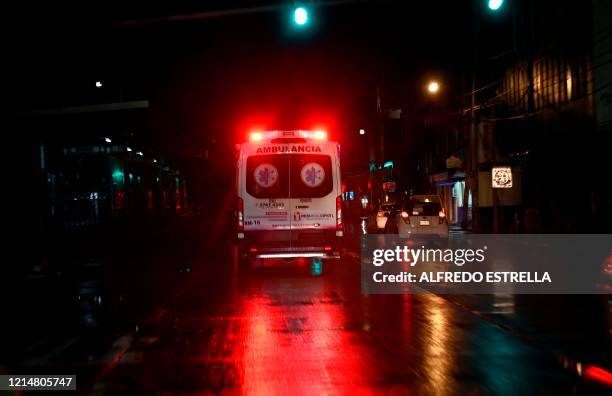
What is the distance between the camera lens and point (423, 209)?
2530 cm

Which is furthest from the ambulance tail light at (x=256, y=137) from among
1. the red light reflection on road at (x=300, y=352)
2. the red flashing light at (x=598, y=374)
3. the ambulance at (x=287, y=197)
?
the red flashing light at (x=598, y=374)

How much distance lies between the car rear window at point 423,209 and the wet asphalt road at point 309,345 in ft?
37.0

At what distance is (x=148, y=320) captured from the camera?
10.8 meters

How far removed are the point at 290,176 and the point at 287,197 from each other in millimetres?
475

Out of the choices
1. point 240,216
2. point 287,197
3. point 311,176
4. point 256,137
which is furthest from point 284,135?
point 240,216

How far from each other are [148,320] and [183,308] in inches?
49.6

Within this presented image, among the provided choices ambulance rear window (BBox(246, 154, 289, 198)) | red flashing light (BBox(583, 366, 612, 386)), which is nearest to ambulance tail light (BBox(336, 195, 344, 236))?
ambulance rear window (BBox(246, 154, 289, 198))

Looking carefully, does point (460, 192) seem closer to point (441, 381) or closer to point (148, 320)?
point (148, 320)

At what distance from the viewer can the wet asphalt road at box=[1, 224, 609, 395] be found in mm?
6695

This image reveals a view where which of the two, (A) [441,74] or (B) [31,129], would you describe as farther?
(A) [441,74]

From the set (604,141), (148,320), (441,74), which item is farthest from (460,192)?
(148,320)

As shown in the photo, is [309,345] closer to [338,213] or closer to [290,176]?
[338,213]

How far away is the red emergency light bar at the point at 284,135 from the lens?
16.1m

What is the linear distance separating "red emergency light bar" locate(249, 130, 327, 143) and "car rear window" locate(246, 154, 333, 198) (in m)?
0.40
